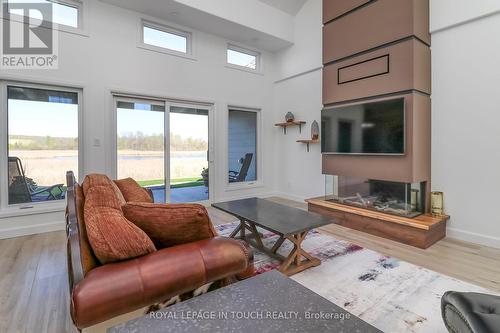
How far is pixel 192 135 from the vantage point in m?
4.83

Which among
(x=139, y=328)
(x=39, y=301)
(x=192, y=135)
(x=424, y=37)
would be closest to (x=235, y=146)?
(x=192, y=135)

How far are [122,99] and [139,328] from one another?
4.03 meters

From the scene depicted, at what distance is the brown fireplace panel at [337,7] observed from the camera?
11.5 feet

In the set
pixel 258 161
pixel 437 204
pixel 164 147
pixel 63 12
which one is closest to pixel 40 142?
pixel 164 147

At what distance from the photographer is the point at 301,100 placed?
516cm

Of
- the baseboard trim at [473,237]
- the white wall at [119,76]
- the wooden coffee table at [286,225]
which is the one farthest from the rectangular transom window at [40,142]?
the baseboard trim at [473,237]

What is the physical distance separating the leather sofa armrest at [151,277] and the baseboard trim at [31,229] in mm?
3315

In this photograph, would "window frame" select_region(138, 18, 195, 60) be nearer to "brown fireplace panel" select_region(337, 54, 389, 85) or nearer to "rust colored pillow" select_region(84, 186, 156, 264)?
"brown fireplace panel" select_region(337, 54, 389, 85)

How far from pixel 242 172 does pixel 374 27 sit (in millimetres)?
3493

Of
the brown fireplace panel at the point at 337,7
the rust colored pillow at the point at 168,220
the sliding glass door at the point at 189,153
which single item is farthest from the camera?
the sliding glass door at the point at 189,153

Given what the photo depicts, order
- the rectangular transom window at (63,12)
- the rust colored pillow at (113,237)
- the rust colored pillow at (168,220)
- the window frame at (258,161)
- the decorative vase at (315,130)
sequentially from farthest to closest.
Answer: the window frame at (258,161)
the decorative vase at (315,130)
the rectangular transom window at (63,12)
the rust colored pillow at (168,220)
the rust colored pillow at (113,237)

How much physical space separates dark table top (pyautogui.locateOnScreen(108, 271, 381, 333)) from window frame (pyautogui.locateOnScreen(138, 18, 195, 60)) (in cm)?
433

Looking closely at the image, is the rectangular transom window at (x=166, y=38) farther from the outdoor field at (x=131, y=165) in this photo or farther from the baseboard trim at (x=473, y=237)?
the baseboard trim at (x=473, y=237)

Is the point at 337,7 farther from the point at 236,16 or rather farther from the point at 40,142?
the point at 40,142
